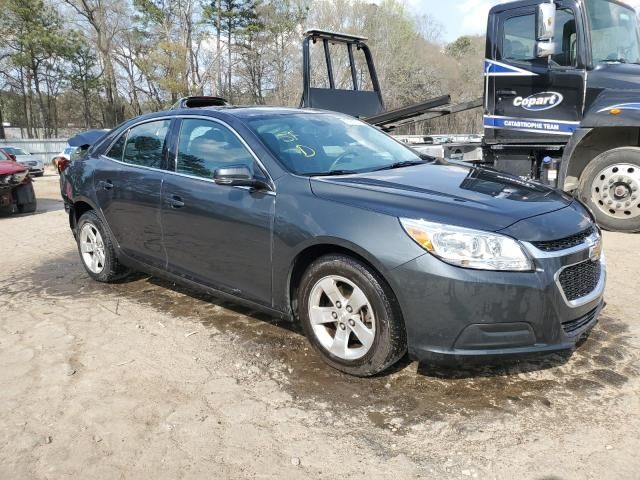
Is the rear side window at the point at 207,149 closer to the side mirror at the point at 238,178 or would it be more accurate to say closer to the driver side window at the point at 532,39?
the side mirror at the point at 238,178

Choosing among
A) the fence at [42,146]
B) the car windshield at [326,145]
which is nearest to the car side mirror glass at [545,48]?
the car windshield at [326,145]

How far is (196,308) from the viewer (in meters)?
4.61

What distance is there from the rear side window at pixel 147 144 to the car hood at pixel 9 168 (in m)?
6.96

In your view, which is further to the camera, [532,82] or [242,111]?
[532,82]

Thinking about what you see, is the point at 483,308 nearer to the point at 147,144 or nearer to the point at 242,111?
the point at 242,111

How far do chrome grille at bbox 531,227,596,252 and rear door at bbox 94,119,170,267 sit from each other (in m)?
2.86

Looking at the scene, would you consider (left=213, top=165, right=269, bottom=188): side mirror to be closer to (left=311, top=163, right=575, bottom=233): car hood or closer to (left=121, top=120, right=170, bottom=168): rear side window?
(left=311, top=163, right=575, bottom=233): car hood

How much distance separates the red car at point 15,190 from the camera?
414 inches

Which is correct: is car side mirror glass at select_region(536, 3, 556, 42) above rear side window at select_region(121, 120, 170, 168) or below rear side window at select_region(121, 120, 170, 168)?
above

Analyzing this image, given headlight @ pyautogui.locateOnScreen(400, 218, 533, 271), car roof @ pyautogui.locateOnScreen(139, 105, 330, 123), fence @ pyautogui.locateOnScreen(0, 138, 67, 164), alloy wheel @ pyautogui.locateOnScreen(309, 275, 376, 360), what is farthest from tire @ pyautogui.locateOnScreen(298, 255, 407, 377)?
fence @ pyautogui.locateOnScreen(0, 138, 67, 164)

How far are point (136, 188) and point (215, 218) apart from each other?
1.11 meters

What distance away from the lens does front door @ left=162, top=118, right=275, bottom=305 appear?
11.8ft

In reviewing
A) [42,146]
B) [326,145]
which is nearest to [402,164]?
[326,145]

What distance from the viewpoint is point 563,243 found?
2.97 m
